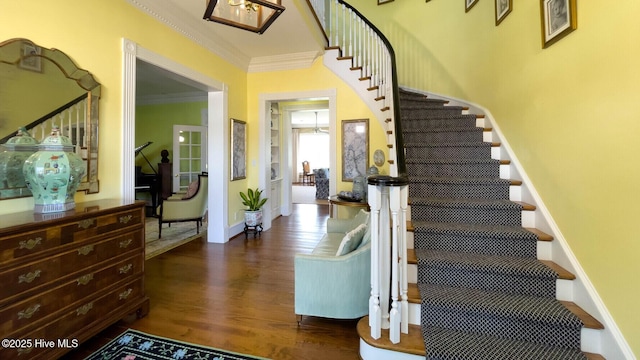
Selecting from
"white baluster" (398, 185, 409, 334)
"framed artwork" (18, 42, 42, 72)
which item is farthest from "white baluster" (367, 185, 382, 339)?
"framed artwork" (18, 42, 42, 72)

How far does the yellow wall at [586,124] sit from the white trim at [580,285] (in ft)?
0.13

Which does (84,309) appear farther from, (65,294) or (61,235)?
(61,235)

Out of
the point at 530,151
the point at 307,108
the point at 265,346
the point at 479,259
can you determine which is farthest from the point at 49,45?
the point at 307,108

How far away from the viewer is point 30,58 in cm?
192

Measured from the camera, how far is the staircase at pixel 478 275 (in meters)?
1.62

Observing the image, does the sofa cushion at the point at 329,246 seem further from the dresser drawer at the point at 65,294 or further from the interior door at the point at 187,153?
the interior door at the point at 187,153

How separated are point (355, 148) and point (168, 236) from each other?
3468 mm

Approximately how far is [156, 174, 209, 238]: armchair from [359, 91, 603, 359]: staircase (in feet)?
11.6

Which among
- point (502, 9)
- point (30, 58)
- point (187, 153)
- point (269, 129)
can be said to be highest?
point (502, 9)

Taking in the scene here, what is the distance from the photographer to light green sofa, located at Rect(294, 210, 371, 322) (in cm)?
205

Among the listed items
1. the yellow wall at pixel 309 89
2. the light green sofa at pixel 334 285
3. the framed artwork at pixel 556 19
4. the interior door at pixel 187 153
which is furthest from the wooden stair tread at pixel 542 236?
the interior door at pixel 187 153

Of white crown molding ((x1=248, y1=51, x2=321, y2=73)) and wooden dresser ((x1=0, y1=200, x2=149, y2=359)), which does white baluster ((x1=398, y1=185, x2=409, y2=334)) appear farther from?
white crown molding ((x1=248, y1=51, x2=321, y2=73))

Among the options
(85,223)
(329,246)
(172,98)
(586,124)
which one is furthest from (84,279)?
(172,98)

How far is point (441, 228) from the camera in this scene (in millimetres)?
2250
